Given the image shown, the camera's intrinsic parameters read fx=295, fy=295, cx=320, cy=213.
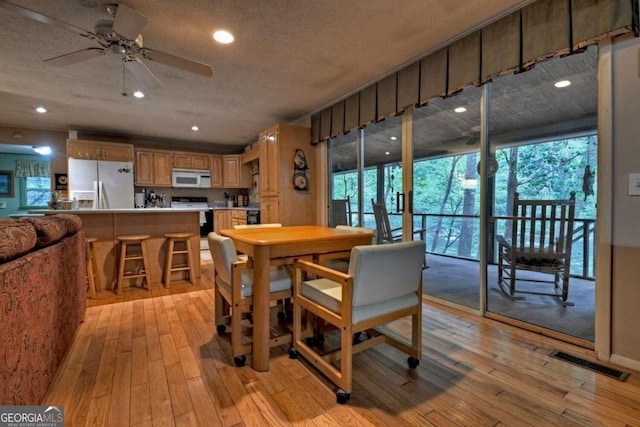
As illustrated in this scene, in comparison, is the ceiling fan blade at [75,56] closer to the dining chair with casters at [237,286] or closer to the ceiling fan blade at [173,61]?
the ceiling fan blade at [173,61]

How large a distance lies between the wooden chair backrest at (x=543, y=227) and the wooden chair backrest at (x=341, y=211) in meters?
2.06

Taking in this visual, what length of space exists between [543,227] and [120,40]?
12.1 feet

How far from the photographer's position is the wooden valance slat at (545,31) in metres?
1.91

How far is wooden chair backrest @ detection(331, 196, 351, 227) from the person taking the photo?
14.0 feet

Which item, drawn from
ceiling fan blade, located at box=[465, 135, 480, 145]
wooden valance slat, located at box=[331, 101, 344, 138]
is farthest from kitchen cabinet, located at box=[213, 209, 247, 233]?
ceiling fan blade, located at box=[465, 135, 480, 145]

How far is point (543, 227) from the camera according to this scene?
8.55 ft

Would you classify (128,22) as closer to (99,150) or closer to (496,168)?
(496,168)

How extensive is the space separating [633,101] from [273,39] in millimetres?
2492

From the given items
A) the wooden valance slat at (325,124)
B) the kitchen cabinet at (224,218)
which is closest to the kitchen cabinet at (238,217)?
the kitchen cabinet at (224,218)

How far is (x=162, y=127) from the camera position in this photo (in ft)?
17.6

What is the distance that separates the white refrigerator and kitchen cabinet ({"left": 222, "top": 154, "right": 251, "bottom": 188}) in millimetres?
1863

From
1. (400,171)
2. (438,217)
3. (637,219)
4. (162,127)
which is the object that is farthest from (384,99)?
(162,127)

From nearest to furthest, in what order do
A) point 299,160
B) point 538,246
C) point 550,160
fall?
point 550,160 < point 538,246 < point 299,160

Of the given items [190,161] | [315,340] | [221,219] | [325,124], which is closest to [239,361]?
[315,340]
